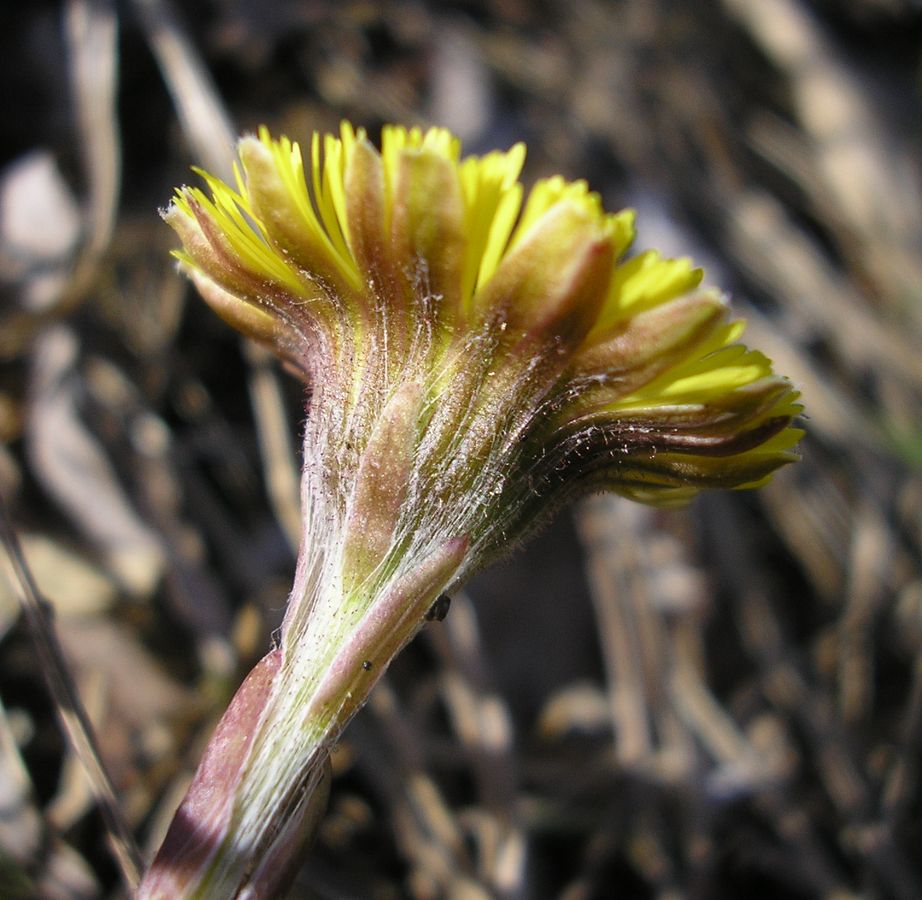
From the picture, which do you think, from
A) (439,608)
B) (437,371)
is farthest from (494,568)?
(437,371)

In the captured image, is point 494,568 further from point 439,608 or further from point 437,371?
point 437,371

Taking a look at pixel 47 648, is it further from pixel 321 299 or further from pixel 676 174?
pixel 676 174

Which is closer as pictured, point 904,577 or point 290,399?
point 290,399

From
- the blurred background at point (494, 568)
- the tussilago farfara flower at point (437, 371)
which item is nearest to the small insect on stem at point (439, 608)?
the tussilago farfara flower at point (437, 371)

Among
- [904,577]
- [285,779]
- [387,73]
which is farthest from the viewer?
[387,73]

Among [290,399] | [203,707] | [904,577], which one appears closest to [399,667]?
[203,707]

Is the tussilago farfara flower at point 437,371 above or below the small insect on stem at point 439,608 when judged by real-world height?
above

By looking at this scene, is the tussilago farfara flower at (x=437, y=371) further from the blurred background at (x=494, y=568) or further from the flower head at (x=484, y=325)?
the blurred background at (x=494, y=568)
